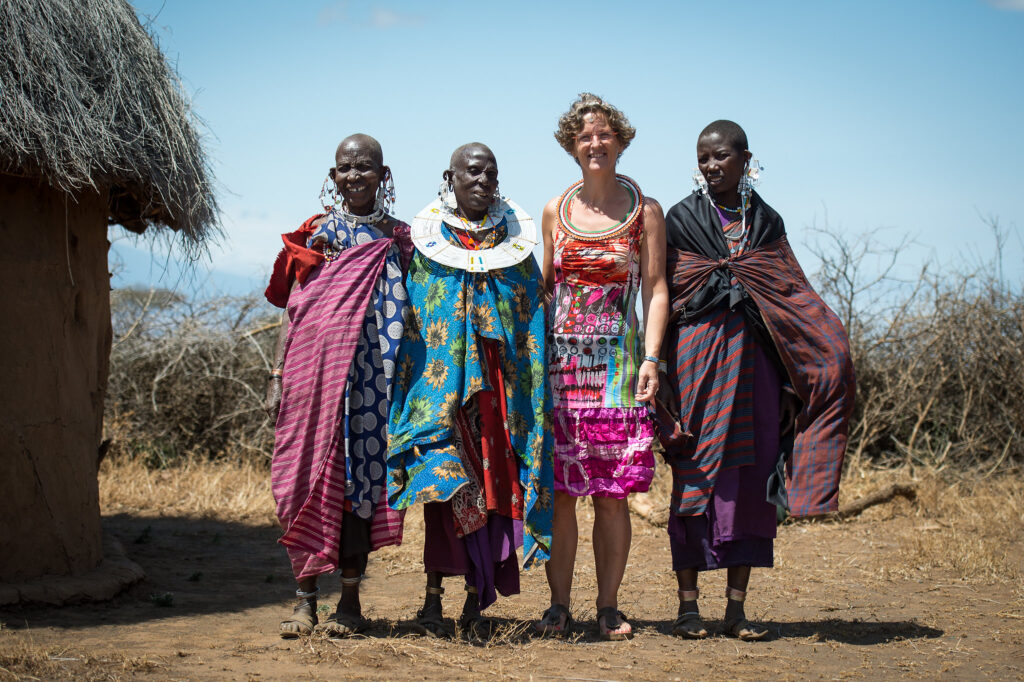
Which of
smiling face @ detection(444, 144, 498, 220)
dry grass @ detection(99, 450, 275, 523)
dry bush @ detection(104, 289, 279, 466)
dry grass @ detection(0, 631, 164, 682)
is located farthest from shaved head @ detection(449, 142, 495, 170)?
dry bush @ detection(104, 289, 279, 466)

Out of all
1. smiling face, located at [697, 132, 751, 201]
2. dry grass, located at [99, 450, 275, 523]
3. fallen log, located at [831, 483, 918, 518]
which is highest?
smiling face, located at [697, 132, 751, 201]

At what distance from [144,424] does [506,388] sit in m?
5.99

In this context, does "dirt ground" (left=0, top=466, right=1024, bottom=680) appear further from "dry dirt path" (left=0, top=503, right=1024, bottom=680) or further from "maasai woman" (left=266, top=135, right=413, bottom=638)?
"maasai woman" (left=266, top=135, right=413, bottom=638)

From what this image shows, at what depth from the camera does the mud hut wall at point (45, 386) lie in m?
4.80

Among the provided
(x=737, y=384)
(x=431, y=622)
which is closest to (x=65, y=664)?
(x=431, y=622)

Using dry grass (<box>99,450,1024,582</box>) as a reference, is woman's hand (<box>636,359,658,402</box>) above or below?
above

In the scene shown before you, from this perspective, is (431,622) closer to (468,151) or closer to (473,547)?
(473,547)

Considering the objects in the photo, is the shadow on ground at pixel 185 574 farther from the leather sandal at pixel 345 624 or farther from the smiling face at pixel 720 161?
the smiling face at pixel 720 161

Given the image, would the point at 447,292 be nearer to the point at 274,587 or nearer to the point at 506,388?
the point at 506,388

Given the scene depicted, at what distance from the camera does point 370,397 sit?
423 cm

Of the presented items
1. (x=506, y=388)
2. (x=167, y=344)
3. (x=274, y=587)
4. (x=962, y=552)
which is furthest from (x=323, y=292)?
(x=167, y=344)

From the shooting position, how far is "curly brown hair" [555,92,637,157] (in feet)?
14.4

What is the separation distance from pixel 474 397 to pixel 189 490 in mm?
4712

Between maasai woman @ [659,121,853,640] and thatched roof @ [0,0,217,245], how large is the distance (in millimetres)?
2781
